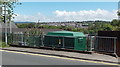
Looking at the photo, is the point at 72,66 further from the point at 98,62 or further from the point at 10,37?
the point at 10,37

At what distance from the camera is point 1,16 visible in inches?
824

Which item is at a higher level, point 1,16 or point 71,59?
point 1,16

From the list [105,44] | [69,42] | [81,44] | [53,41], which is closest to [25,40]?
[53,41]

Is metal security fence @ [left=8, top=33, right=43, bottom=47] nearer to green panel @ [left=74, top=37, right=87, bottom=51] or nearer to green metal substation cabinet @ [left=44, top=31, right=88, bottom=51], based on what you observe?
green metal substation cabinet @ [left=44, top=31, right=88, bottom=51]

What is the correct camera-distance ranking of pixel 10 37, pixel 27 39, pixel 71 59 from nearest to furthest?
1. pixel 71 59
2. pixel 27 39
3. pixel 10 37

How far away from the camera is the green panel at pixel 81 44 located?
1500cm

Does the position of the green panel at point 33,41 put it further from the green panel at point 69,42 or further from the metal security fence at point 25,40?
the green panel at point 69,42

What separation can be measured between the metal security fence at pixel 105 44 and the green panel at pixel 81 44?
33.5 inches

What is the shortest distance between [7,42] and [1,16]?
273 centimetres

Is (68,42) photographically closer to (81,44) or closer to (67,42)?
(67,42)

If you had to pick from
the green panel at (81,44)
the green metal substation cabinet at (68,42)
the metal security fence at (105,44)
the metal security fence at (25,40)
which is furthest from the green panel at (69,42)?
the metal security fence at (25,40)

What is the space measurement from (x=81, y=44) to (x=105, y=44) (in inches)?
76.4

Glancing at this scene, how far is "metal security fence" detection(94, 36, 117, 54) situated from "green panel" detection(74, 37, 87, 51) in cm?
85

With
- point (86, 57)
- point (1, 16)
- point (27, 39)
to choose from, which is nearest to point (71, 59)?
point (86, 57)
